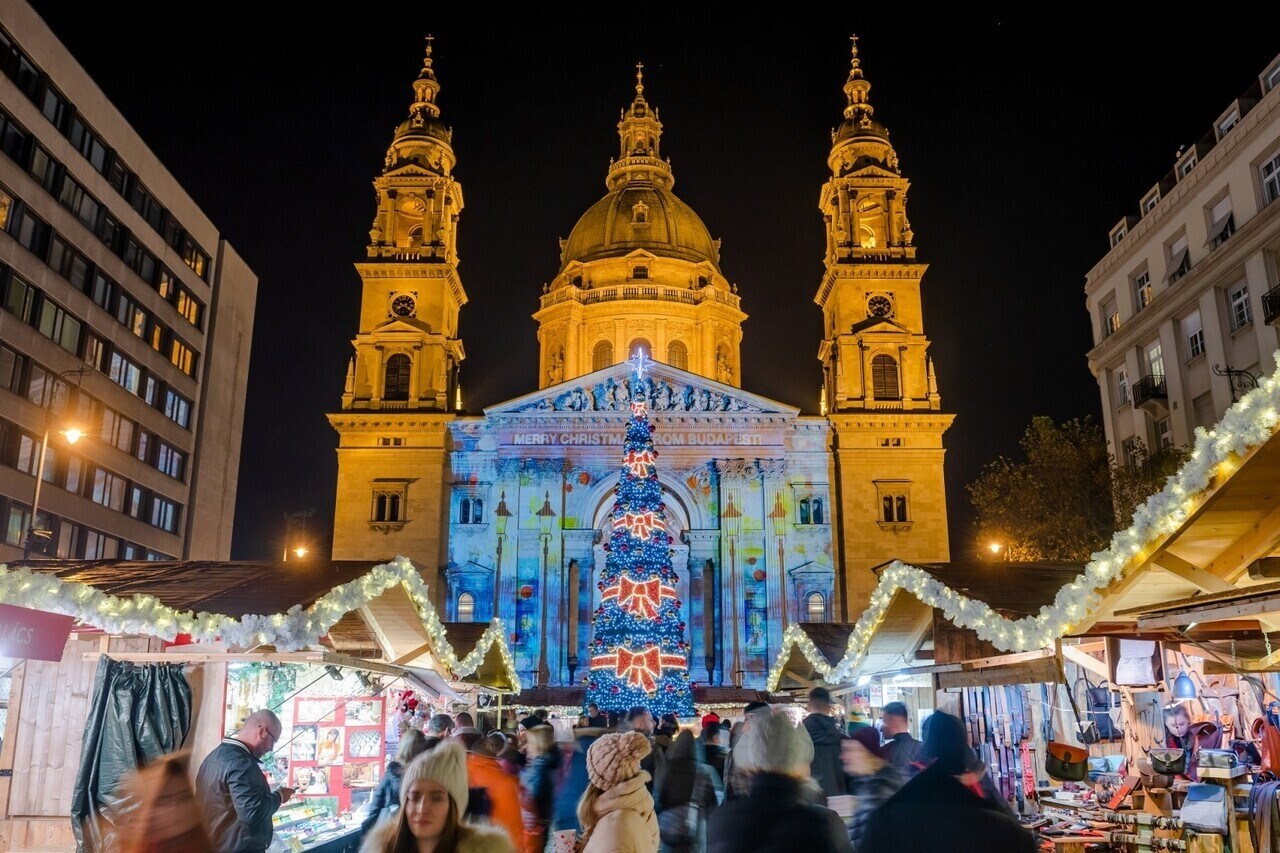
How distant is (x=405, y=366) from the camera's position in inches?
2019

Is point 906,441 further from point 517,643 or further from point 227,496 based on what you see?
point 227,496

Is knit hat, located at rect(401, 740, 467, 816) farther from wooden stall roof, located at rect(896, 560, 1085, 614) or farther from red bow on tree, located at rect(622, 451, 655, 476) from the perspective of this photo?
red bow on tree, located at rect(622, 451, 655, 476)

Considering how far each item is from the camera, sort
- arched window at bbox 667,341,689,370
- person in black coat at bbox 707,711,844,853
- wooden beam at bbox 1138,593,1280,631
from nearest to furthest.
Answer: person in black coat at bbox 707,711,844,853
wooden beam at bbox 1138,593,1280,631
arched window at bbox 667,341,689,370

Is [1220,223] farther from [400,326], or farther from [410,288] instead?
[410,288]

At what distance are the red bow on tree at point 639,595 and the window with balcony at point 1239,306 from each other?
17.7m

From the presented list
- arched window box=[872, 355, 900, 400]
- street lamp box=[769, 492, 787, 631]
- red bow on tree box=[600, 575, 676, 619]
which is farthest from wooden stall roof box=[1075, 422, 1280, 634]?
arched window box=[872, 355, 900, 400]

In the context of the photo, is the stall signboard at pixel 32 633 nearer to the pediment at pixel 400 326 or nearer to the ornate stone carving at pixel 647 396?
the ornate stone carving at pixel 647 396

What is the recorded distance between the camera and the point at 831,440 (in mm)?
50844

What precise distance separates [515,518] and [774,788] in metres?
44.7

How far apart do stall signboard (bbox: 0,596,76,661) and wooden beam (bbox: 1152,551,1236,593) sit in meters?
8.87

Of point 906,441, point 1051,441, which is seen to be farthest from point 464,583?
point 1051,441

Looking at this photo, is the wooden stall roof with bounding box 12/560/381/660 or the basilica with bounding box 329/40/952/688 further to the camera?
the basilica with bounding box 329/40/952/688

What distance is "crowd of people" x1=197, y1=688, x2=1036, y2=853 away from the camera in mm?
4406

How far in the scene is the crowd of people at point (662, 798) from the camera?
14.5 feet
